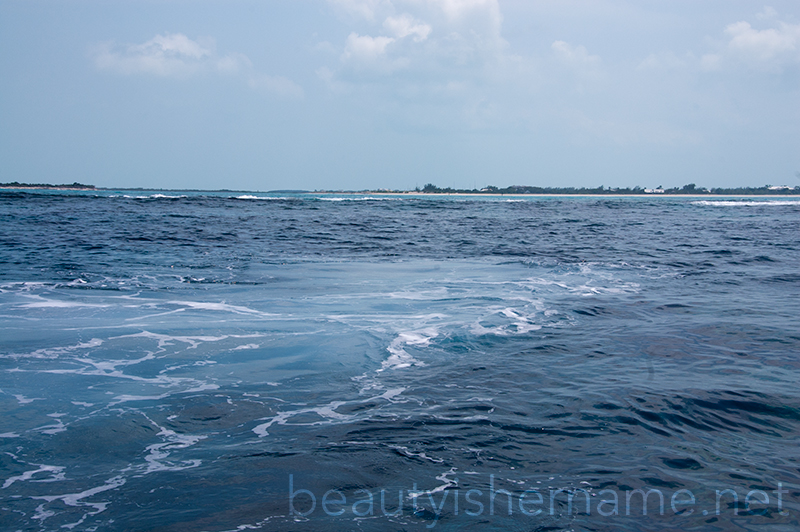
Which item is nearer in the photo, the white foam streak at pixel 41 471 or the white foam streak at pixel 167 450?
the white foam streak at pixel 41 471

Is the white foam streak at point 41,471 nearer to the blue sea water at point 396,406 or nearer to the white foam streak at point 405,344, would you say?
the blue sea water at point 396,406

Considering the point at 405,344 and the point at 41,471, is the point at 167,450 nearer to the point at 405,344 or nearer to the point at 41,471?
the point at 41,471

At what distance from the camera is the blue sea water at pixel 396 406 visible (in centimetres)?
333

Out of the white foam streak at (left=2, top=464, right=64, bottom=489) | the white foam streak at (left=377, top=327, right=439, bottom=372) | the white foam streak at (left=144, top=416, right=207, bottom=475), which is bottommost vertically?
the white foam streak at (left=2, top=464, right=64, bottom=489)

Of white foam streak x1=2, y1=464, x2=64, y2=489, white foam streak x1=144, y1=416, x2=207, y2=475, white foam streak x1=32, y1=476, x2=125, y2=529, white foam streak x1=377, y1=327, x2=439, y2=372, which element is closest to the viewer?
white foam streak x1=32, y1=476, x2=125, y2=529

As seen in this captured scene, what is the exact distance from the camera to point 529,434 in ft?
13.8

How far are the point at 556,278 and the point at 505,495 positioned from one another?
10.2 m

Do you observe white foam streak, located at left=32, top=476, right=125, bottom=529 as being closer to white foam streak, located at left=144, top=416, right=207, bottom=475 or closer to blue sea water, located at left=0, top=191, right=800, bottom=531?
blue sea water, located at left=0, top=191, right=800, bottom=531

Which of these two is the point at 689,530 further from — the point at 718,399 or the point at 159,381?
the point at 159,381

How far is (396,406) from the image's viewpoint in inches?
191

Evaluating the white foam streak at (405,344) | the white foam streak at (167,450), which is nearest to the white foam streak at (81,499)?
the white foam streak at (167,450)

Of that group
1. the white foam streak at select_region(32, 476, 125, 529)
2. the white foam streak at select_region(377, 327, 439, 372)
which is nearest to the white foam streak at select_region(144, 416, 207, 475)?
the white foam streak at select_region(32, 476, 125, 529)

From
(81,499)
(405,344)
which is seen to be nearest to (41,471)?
(81,499)

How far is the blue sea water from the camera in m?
3.33
